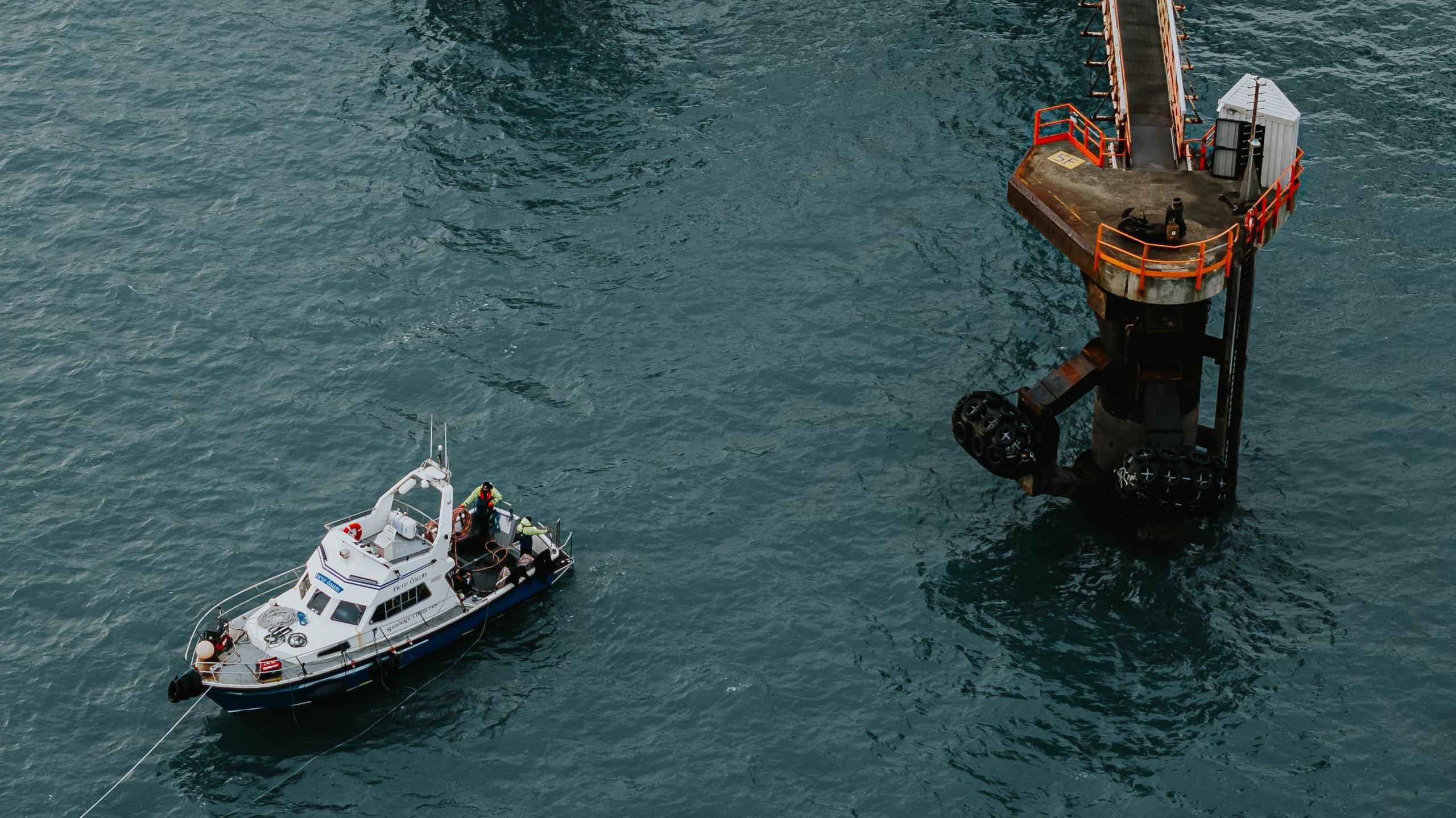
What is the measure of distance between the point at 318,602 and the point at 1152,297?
105 feet

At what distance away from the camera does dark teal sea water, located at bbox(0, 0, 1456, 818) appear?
204 feet

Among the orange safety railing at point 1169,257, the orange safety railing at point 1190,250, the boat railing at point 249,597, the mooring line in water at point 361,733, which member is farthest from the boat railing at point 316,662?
the orange safety railing at point 1190,250

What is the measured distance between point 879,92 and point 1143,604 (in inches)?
1467

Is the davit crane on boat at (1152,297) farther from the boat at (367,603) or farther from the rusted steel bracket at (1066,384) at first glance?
the boat at (367,603)

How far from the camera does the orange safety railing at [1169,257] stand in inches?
2507

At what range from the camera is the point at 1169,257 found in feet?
212

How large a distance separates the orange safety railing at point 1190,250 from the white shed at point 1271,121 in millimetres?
812

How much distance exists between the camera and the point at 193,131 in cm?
9512

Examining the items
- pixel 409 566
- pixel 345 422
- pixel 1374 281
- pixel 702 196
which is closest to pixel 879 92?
pixel 702 196

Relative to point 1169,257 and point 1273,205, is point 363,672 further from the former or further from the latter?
point 1273,205

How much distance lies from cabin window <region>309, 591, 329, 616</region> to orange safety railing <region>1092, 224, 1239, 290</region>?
99.4ft

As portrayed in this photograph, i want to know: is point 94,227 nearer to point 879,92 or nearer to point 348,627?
point 348,627

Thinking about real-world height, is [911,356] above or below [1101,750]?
above

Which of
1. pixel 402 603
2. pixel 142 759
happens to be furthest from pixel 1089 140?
pixel 142 759
